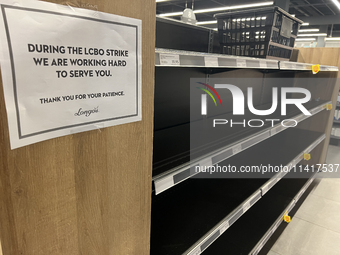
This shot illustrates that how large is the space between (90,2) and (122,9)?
77 mm

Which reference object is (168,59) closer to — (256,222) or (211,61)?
(211,61)

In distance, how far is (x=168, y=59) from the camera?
73cm

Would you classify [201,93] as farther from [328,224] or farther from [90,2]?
[328,224]

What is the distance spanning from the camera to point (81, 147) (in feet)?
1.73

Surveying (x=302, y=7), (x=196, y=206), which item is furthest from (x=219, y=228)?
(x=302, y=7)

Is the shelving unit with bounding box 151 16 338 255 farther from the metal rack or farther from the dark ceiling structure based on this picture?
the dark ceiling structure

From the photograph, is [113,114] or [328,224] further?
[328,224]

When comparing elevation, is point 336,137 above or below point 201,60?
below

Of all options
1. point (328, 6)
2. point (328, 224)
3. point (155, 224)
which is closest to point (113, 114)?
point (155, 224)

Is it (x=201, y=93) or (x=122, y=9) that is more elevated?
(x=122, y=9)

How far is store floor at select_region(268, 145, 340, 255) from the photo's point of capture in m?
2.00

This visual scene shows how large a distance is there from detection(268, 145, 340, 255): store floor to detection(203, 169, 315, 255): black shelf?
0.83 ft

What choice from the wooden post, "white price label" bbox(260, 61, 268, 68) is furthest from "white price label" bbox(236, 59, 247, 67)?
the wooden post

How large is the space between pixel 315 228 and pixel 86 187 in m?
2.43
